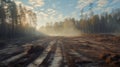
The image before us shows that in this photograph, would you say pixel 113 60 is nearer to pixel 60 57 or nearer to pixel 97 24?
pixel 60 57

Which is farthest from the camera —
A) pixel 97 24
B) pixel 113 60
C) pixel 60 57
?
pixel 97 24

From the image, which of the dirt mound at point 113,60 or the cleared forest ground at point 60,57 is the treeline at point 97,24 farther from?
the dirt mound at point 113,60

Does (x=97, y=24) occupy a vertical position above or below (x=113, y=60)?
above

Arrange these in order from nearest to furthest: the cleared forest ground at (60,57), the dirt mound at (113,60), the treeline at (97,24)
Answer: the dirt mound at (113,60), the cleared forest ground at (60,57), the treeline at (97,24)

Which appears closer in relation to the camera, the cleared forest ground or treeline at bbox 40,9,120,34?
the cleared forest ground

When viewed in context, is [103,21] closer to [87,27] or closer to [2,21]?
[87,27]

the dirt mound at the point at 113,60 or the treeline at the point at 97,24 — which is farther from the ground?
the treeline at the point at 97,24

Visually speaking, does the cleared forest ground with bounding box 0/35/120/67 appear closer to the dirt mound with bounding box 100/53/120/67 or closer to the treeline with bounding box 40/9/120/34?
the dirt mound with bounding box 100/53/120/67

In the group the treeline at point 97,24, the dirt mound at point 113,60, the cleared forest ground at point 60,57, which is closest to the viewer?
the dirt mound at point 113,60

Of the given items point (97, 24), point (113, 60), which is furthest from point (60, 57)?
point (97, 24)

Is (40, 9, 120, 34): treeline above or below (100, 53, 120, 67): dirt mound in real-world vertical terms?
above

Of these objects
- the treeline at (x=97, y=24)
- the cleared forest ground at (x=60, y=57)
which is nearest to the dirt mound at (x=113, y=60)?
the cleared forest ground at (x=60, y=57)

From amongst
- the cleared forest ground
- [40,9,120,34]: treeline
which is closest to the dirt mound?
the cleared forest ground

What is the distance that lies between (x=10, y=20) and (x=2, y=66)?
6377cm
